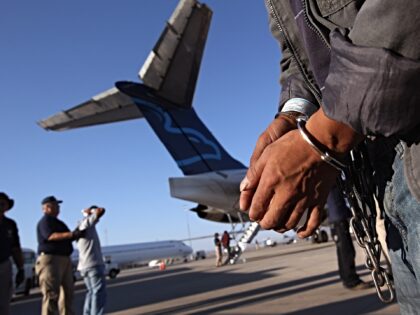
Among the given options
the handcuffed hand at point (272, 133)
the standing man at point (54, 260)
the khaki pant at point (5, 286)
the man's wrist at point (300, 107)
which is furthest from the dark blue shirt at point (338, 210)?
the handcuffed hand at point (272, 133)

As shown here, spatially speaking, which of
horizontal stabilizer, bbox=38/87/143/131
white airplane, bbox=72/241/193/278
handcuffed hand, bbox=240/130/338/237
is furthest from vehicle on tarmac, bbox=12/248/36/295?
white airplane, bbox=72/241/193/278

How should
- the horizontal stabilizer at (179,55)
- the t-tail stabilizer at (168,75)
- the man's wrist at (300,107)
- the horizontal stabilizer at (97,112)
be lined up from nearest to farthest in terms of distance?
the man's wrist at (300,107) → the horizontal stabilizer at (179,55) → the t-tail stabilizer at (168,75) → the horizontal stabilizer at (97,112)

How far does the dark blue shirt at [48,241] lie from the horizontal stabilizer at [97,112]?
19.2ft

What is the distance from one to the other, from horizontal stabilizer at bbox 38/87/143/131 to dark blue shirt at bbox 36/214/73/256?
19.2 ft

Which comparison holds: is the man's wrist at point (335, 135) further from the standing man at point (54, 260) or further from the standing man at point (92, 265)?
the standing man at point (54, 260)

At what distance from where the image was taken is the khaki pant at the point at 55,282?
193 inches

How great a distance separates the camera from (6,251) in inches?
181

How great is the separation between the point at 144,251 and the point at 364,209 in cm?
4064

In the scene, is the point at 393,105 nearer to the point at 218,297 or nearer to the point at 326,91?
the point at 326,91

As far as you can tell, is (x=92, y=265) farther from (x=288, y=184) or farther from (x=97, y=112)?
(x=97, y=112)

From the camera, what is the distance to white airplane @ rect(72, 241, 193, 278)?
37938 mm

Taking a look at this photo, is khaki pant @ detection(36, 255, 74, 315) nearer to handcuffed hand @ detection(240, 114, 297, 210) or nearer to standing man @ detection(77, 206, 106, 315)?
standing man @ detection(77, 206, 106, 315)

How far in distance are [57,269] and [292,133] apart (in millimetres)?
4710

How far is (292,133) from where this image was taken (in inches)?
40.2
